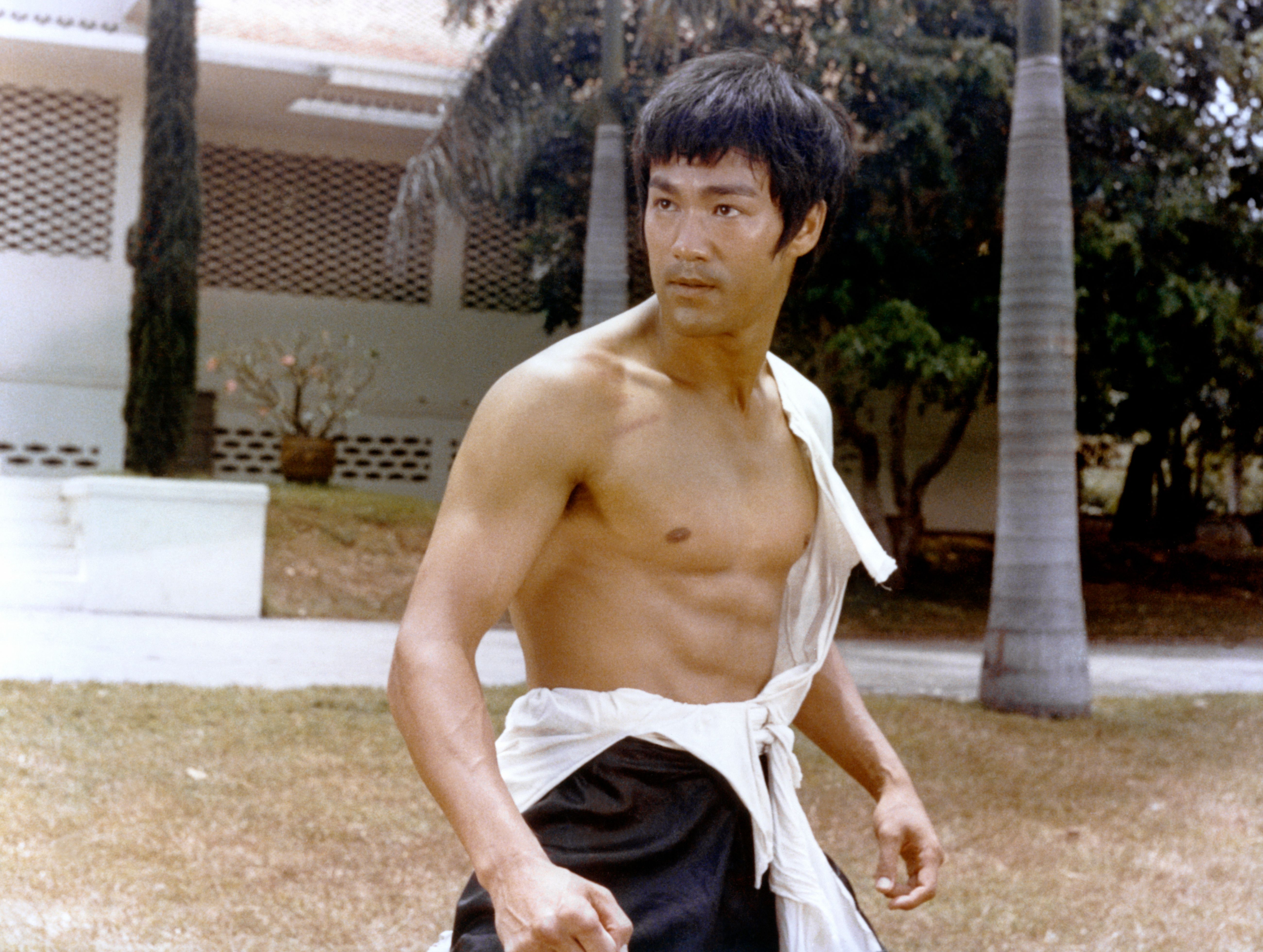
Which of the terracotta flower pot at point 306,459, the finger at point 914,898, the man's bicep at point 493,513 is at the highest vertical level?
the man's bicep at point 493,513

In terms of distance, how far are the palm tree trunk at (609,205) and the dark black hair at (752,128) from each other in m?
6.47

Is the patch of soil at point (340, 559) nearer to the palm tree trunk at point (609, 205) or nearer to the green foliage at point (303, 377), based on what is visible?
the green foliage at point (303, 377)

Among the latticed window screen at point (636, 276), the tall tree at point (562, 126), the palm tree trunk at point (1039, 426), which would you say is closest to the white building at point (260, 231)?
the tall tree at point (562, 126)

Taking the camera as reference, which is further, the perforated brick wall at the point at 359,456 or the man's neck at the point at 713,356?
the perforated brick wall at the point at 359,456

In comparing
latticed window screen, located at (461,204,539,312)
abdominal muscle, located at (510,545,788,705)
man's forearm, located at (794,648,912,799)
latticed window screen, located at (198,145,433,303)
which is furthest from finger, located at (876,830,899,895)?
latticed window screen, located at (461,204,539,312)

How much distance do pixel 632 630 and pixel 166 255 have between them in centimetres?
1113

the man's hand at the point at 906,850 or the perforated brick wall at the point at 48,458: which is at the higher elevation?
the man's hand at the point at 906,850

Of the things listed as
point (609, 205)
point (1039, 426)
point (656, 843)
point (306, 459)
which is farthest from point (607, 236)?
point (656, 843)

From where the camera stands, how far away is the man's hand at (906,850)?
1832 mm

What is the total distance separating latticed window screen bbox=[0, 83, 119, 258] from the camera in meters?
14.2

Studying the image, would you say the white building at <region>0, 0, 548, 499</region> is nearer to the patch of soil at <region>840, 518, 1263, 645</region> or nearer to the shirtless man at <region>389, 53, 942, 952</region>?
the patch of soil at <region>840, 518, 1263, 645</region>

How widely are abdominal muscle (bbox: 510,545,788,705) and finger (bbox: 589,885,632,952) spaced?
37 centimetres

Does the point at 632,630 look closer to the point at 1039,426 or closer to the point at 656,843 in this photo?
the point at 656,843

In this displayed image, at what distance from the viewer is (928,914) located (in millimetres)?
4426
